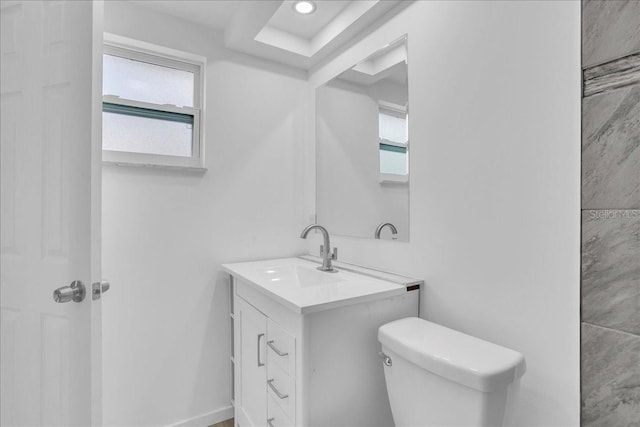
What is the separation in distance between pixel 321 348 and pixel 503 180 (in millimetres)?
914

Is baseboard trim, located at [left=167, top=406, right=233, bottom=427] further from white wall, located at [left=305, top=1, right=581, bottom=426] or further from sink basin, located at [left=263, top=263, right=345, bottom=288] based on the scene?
white wall, located at [left=305, top=1, right=581, bottom=426]

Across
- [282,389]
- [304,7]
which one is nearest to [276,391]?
[282,389]

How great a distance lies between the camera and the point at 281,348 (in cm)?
128

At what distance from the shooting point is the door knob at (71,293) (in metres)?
0.88

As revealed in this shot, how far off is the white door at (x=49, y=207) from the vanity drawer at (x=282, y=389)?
1.99ft

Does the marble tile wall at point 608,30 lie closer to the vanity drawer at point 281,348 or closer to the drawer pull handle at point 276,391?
the vanity drawer at point 281,348

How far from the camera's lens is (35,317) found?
87 cm

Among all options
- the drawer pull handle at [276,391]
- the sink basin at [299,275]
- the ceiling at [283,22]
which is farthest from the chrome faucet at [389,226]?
the ceiling at [283,22]

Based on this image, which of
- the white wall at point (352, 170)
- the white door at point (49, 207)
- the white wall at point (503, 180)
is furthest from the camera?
the white wall at point (352, 170)

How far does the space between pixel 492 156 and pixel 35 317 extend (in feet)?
5.09

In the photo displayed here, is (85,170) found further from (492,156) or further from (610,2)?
(610,2)

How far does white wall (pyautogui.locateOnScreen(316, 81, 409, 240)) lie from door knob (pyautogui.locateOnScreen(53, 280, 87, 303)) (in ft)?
4.17

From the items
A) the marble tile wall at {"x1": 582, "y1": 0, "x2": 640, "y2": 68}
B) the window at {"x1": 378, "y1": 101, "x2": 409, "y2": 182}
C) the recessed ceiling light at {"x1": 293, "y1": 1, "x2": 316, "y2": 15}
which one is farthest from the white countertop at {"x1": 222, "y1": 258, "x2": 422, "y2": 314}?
→ the recessed ceiling light at {"x1": 293, "y1": 1, "x2": 316, "y2": 15}

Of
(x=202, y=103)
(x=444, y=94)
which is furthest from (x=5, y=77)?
(x=444, y=94)
